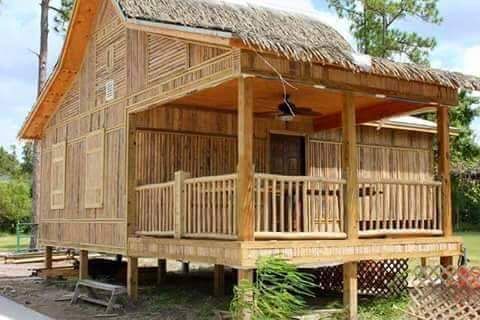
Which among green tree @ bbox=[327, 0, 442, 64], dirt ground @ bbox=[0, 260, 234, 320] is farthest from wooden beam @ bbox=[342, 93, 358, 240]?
green tree @ bbox=[327, 0, 442, 64]

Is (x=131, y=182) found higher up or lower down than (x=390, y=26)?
lower down

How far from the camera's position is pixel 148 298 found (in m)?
12.6

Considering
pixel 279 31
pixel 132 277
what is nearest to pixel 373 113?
pixel 279 31

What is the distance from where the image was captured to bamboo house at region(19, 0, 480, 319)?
9047 mm

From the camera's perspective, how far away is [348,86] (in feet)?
32.8

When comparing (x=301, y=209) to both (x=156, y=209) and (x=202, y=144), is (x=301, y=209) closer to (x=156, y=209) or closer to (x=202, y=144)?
(x=156, y=209)

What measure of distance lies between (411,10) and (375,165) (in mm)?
15663

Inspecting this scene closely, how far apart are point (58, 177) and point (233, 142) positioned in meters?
5.09

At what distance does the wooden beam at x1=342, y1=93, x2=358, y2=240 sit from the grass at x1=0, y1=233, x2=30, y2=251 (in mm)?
21378

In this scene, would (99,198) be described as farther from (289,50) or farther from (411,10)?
(411,10)

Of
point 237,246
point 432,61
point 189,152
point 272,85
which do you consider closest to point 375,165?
point 189,152

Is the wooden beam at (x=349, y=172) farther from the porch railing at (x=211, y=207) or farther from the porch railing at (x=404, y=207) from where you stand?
the porch railing at (x=211, y=207)

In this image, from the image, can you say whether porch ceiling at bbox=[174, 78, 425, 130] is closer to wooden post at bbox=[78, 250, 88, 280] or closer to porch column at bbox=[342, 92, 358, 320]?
porch column at bbox=[342, 92, 358, 320]

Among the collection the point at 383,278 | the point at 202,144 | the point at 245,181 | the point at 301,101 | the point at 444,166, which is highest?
the point at 301,101
